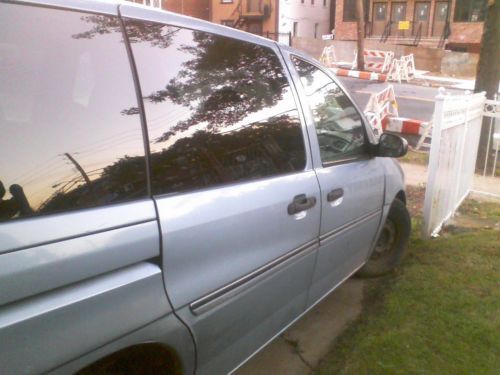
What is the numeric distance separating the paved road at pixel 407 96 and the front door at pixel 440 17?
48.4 feet

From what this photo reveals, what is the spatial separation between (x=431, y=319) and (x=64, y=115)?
8.83 feet

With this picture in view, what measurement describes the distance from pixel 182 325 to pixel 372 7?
123ft

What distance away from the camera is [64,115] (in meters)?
1.57

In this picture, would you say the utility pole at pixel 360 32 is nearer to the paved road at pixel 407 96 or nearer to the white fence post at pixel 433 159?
the paved road at pixel 407 96

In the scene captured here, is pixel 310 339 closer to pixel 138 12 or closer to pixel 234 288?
pixel 234 288

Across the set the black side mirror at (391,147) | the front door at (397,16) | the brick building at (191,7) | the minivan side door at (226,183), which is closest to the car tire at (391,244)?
the black side mirror at (391,147)

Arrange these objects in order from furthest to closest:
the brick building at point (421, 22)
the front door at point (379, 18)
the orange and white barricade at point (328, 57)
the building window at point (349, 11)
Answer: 1. the building window at point (349, 11)
2. the front door at point (379, 18)
3. the brick building at point (421, 22)
4. the orange and white barricade at point (328, 57)

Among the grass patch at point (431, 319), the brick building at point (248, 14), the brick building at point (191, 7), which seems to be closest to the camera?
the grass patch at point (431, 319)

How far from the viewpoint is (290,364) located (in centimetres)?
295

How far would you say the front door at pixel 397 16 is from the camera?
3409cm

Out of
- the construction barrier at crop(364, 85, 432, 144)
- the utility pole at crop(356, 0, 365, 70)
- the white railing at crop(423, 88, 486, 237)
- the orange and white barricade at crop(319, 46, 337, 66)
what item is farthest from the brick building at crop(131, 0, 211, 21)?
the white railing at crop(423, 88, 486, 237)

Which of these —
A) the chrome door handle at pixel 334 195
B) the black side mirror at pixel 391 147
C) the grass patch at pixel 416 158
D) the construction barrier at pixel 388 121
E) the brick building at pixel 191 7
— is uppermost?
the brick building at pixel 191 7

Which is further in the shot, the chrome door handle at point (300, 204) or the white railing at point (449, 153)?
the white railing at point (449, 153)

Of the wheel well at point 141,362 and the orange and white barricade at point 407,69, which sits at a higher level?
the orange and white barricade at point 407,69
